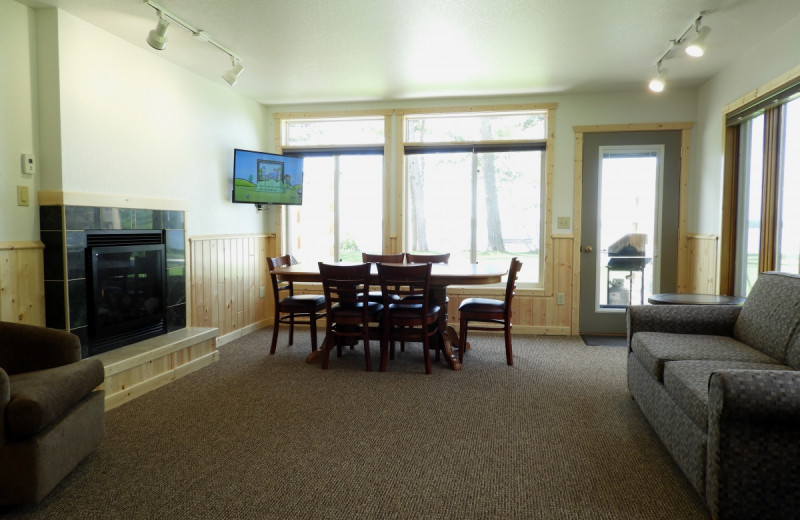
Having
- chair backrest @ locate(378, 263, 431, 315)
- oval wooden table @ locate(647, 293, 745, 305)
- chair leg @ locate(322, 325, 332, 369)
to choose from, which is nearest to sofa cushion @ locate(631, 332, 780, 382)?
oval wooden table @ locate(647, 293, 745, 305)

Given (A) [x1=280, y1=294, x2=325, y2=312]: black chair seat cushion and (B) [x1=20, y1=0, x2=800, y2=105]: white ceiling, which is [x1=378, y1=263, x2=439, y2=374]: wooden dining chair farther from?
(B) [x1=20, y1=0, x2=800, y2=105]: white ceiling

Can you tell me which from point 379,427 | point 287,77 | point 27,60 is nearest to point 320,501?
point 379,427

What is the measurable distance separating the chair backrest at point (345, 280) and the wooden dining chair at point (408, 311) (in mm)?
131

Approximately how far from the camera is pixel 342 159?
18.5ft

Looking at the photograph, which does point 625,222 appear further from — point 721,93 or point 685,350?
point 685,350

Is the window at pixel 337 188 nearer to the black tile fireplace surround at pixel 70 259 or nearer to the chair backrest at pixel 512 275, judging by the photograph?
the chair backrest at pixel 512 275

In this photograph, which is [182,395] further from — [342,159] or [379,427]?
[342,159]

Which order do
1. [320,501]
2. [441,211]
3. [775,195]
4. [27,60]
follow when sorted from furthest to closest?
1. [441,211]
2. [775,195]
3. [27,60]
4. [320,501]

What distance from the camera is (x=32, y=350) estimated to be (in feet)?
7.50

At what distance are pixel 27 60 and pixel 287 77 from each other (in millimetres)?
2051

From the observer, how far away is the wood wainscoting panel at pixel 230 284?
14.6 ft

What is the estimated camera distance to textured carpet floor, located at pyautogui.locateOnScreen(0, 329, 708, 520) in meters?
1.93

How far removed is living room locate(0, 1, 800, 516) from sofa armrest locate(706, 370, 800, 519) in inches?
101

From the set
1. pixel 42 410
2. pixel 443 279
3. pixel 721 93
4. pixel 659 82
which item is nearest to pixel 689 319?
pixel 443 279
